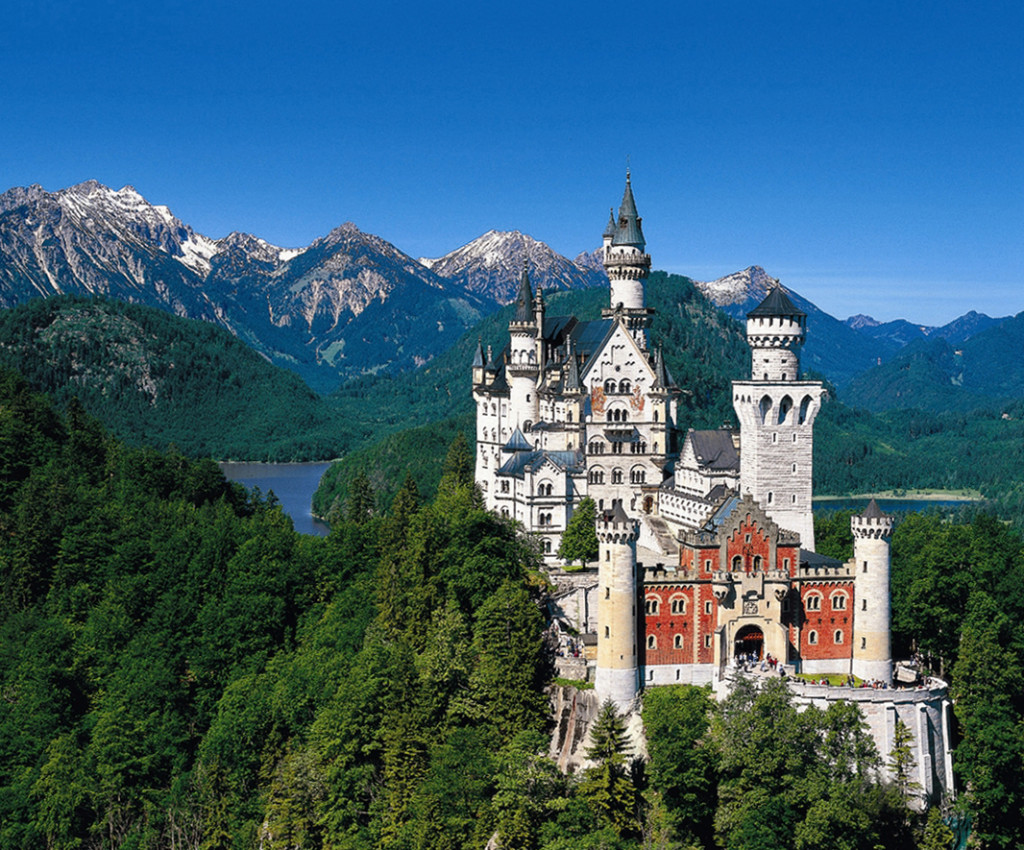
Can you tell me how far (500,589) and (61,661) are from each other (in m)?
33.8

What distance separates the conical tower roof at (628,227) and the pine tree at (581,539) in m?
27.1

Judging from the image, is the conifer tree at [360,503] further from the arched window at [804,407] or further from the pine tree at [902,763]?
the pine tree at [902,763]

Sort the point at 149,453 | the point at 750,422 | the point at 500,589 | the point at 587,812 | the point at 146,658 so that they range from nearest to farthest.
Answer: the point at 587,812, the point at 500,589, the point at 750,422, the point at 146,658, the point at 149,453

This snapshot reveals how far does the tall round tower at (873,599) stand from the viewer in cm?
6600

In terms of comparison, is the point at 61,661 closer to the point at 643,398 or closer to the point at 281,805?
the point at 281,805

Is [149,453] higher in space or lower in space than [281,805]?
higher

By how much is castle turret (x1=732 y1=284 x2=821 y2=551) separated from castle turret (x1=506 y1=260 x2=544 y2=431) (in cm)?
2763

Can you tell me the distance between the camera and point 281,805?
66000 millimetres

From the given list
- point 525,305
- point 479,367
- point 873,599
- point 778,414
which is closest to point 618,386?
point 525,305

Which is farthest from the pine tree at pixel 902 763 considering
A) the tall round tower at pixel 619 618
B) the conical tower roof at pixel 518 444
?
the conical tower roof at pixel 518 444

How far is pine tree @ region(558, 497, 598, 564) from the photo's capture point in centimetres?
8249

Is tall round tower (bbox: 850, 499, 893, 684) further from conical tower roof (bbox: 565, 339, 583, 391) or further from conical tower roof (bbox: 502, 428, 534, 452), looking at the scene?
conical tower roof (bbox: 502, 428, 534, 452)

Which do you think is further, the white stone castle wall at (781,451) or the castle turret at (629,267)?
the castle turret at (629,267)

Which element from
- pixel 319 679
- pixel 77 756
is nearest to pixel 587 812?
pixel 319 679
